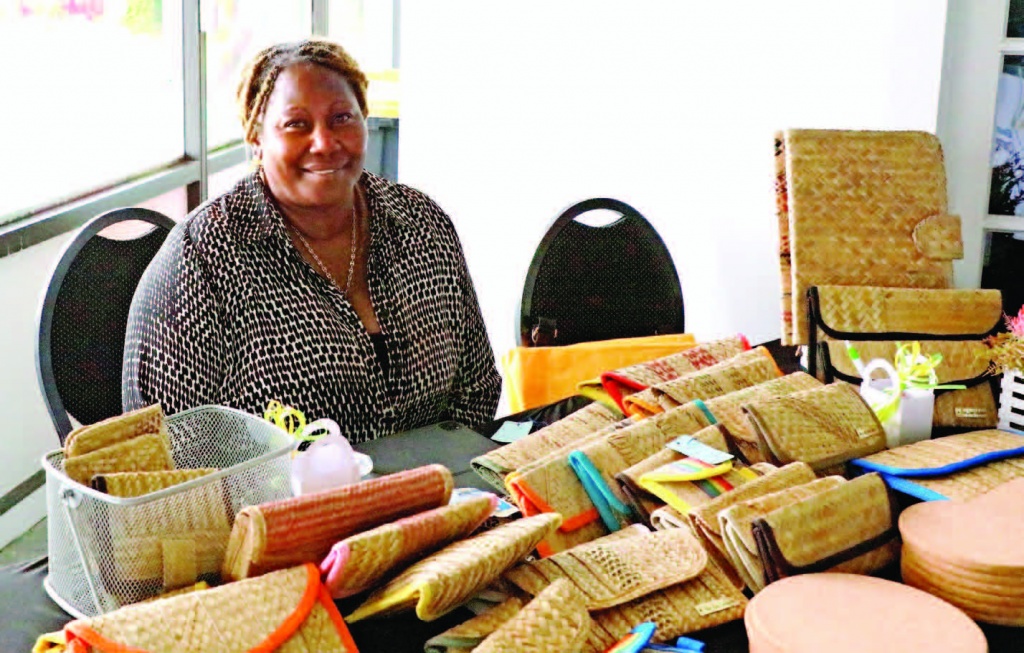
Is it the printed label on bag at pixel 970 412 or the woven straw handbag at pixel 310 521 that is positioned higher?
the woven straw handbag at pixel 310 521

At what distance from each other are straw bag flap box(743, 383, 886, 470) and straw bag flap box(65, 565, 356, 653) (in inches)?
26.2

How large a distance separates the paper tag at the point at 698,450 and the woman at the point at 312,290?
667 millimetres

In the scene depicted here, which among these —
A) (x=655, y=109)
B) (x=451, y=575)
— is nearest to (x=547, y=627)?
(x=451, y=575)

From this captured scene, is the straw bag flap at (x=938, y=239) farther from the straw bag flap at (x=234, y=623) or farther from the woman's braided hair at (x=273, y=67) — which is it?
the straw bag flap at (x=234, y=623)

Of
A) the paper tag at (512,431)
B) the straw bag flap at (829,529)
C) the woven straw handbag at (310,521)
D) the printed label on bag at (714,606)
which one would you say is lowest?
the paper tag at (512,431)

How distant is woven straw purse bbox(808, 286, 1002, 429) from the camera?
1941 mm

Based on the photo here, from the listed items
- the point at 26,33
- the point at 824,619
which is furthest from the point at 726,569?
the point at 26,33

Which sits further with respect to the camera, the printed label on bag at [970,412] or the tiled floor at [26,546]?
the tiled floor at [26,546]

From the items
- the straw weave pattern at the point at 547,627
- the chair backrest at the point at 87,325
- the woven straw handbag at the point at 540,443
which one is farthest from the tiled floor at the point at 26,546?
the straw weave pattern at the point at 547,627

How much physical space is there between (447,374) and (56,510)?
1029mm

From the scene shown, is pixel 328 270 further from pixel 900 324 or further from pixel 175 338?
pixel 900 324

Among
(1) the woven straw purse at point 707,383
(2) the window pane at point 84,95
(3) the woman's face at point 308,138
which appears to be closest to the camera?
(1) the woven straw purse at point 707,383

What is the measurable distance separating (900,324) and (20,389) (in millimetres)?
2320

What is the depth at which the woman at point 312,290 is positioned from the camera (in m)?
1.88
